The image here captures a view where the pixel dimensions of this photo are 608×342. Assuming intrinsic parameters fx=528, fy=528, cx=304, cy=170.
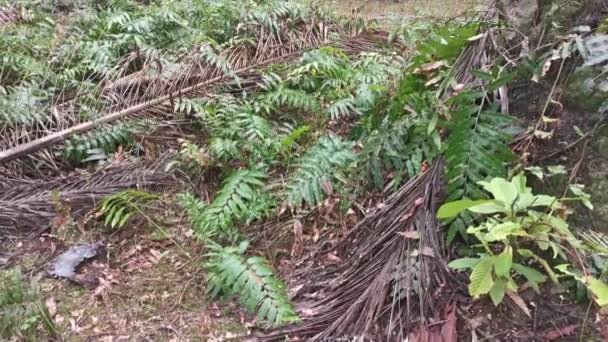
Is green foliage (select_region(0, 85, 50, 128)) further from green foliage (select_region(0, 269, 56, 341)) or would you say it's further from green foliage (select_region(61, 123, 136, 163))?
green foliage (select_region(0, 269, 56, 341))

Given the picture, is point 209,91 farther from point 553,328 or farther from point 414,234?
point 553,328

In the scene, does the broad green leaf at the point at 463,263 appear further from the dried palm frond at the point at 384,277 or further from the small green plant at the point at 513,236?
the dried palm frond at the point at 384,277

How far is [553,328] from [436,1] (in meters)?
5.23

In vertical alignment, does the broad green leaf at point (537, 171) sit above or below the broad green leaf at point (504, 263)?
above

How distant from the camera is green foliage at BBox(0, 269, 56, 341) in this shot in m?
2.42

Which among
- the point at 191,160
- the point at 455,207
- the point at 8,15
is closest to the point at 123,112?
the point at 191,160

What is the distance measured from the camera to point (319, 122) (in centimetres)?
389

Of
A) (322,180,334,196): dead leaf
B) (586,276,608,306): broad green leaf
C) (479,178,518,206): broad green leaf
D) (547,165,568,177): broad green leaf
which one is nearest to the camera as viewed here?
(586,276,608,306): broad green leaf

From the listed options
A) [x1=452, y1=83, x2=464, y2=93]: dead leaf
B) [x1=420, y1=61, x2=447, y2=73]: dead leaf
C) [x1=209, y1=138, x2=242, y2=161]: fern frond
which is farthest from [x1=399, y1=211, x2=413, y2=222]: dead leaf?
[x1=209, y1=138, x2=242, y2=161]: fern frond

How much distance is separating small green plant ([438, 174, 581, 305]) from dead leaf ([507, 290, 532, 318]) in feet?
0.10

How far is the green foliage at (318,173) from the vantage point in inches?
115

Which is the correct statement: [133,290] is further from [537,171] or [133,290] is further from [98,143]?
[537,171]

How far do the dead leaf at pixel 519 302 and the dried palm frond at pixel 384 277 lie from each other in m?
0.26

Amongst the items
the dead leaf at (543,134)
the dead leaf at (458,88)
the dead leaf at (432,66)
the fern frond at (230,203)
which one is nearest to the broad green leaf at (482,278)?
the dead leaf at (543,134)
